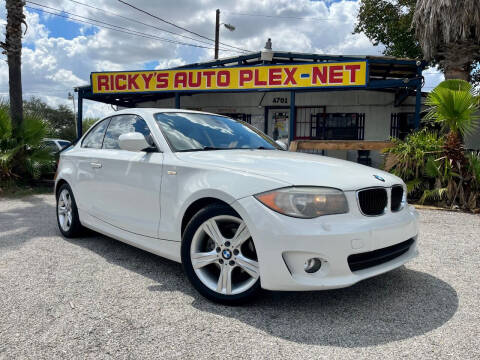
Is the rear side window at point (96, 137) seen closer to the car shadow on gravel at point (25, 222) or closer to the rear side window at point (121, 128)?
the rear side window at point (121, 128)

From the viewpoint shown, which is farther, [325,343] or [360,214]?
[360,214]

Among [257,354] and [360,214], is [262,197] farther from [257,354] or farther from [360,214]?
[257,354]

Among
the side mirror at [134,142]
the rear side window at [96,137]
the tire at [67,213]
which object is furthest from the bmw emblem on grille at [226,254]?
the tire at [67,213]

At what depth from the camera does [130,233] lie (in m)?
3.65

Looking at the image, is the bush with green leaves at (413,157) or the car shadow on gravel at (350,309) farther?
the bush with green leaves at (413,157)

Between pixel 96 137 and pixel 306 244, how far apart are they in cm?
308

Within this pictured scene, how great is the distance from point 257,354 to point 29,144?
30.4 ft

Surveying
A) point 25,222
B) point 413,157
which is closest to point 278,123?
point 413,157

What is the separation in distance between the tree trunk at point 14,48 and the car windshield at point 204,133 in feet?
27.3

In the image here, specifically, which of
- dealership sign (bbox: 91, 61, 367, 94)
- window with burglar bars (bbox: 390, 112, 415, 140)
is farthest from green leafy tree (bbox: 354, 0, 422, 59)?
dealership sign (bbox: 91, 61, 367, 94)

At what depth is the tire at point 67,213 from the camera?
468cm

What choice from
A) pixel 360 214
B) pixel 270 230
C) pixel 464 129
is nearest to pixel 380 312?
pixel 360 214

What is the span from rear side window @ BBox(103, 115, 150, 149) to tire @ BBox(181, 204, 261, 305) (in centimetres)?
124

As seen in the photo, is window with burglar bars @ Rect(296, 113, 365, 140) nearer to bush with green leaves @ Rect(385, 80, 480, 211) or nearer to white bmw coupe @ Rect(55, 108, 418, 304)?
bush with green leaves @ Rect(385, 80, 480, 211)
